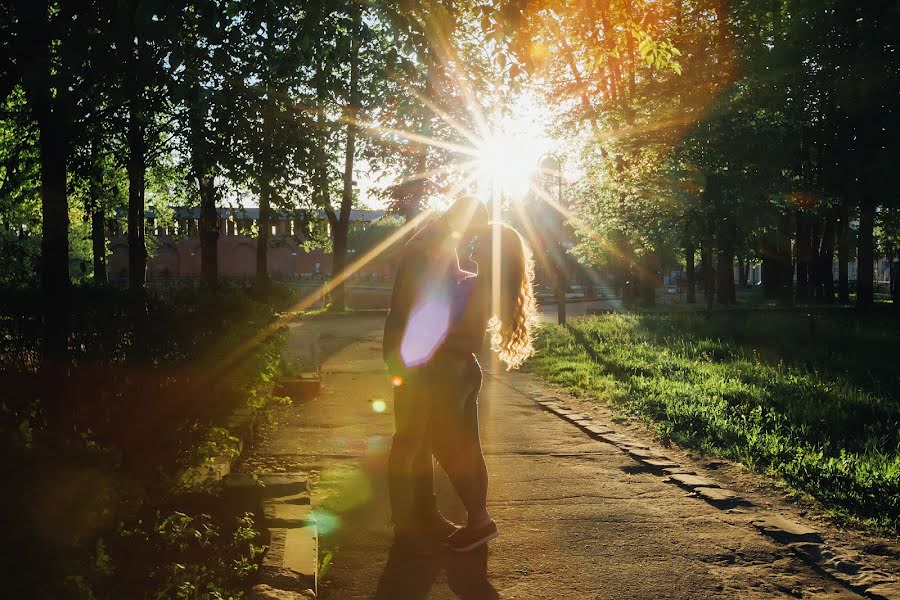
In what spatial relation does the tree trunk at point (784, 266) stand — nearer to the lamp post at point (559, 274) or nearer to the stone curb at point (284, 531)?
the lamp post at point (559, 274)

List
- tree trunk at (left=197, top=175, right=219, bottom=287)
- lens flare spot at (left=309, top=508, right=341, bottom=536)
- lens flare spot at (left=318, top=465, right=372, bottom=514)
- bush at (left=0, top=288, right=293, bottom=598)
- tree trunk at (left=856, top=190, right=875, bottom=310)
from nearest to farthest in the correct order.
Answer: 1. bush at (left=0, top=288, right=293, bottom=598)
2. lens flare spot at (left=309, top=508, right=341, bottom=536)
3. lens flare spot at (left=318, top=465, right=372, bottom=514)
4. tree trunk at (left=197, top=175, right=219, bottom=287)
5. tree trunk at (left=856, top=190, right=875, bottom=310)

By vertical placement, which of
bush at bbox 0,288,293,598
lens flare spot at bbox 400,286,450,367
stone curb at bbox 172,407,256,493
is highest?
lens flare spot at bbox 400,286,450,367

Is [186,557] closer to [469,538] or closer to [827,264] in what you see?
[469,538]

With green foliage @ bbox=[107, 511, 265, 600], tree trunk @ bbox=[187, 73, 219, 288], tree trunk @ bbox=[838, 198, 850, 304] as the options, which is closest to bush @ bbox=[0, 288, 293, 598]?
green foliage @ bbox=[107, 511, 265, 600]

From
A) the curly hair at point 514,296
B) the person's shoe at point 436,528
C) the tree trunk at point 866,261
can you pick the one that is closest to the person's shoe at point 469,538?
the person's shoe at point 436,528

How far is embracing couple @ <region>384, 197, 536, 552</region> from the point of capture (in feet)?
14.6

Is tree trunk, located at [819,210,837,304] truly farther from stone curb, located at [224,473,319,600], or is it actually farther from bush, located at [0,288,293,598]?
A: stone curb, located at [224,473,319,600]

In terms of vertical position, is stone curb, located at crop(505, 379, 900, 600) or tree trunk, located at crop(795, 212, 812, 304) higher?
tree trunk, located at crop(795, 212, 812, 304)

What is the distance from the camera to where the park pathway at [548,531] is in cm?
404

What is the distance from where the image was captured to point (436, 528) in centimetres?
471

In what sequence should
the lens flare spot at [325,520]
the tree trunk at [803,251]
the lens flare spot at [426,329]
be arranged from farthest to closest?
the tree trunk at [803,251], the lens flare spot at [325,520], the lens flare spot at [426,329]

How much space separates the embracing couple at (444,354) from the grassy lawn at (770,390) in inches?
113

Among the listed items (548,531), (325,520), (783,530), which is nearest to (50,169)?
(325,520)

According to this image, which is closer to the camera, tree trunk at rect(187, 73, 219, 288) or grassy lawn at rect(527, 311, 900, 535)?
tree trunk at rect(187, 73, 219, 288)
